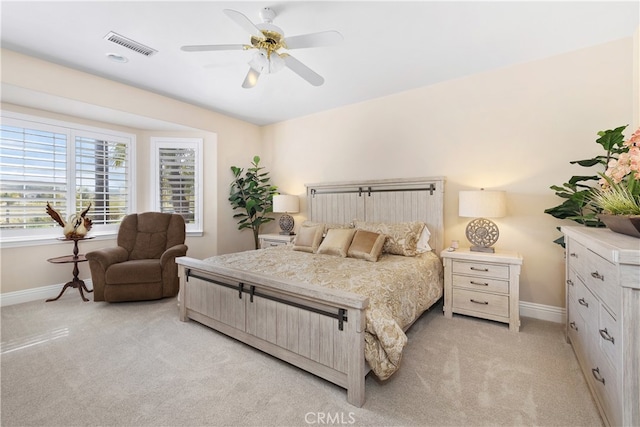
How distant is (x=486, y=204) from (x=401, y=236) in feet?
2.95

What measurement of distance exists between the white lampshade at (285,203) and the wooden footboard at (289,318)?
194 cm

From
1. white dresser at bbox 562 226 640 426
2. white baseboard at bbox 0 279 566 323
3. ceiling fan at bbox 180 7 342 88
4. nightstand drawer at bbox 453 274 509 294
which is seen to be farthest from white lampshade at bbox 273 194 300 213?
white dresser at bbox 562 226 640 426

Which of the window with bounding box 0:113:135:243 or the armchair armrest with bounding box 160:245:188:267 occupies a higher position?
the window with bounding box 0:113:135:243

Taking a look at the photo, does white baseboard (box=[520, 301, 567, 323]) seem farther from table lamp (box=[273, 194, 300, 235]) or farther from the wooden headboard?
table lamp (box=[273, 194, 300, 235])

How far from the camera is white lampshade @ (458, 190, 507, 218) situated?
2.77m

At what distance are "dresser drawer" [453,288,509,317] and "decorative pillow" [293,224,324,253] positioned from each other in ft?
5.32

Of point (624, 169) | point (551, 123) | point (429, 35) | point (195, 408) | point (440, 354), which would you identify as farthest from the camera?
point (551, 123)

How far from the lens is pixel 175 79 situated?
3.41m

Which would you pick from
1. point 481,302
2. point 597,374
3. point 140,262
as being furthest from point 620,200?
point 140,262

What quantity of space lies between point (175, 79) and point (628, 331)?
437 centimetres

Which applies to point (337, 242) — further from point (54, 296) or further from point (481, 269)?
point (54, 296)

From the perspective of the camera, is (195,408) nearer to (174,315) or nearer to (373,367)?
(373,367)

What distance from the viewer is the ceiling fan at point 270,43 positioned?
76.8 inches

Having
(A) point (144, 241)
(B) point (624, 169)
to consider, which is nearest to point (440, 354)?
(B) point (624, 169)
